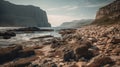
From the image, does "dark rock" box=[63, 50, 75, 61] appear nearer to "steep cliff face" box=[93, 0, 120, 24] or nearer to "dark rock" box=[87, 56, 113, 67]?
"dark rock" box=[87, 56, 113, 67]

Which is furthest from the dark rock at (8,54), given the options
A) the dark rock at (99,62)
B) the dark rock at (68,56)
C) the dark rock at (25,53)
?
the dark rock at (99,62)

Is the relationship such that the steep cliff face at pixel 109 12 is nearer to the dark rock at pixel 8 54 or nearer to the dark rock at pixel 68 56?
the dark rock at pixel 8 54

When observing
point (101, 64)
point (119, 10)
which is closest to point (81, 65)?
point (101, 64)

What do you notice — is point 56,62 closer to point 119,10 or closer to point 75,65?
point 75,65

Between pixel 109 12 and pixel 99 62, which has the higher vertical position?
pixel 109 12

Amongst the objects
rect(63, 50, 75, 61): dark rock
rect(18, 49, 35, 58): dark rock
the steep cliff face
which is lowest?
rect(18, 49, 35, 58): dark rock

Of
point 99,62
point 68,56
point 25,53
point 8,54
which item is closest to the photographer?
point 99,62

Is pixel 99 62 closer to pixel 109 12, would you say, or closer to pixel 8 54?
pixel 8 54

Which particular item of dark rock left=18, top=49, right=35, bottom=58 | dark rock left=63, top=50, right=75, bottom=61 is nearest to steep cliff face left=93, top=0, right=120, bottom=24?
dark rock left=18, top=49, right=35, bottom=58

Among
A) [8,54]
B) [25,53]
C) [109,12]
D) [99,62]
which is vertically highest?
[109,12]

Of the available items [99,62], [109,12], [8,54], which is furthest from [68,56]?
[109,12]

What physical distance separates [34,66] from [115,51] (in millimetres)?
6144

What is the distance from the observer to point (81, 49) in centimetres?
1252

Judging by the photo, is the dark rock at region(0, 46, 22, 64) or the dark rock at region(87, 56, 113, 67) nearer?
the dark rock at region(87, 56, 113, 67)
